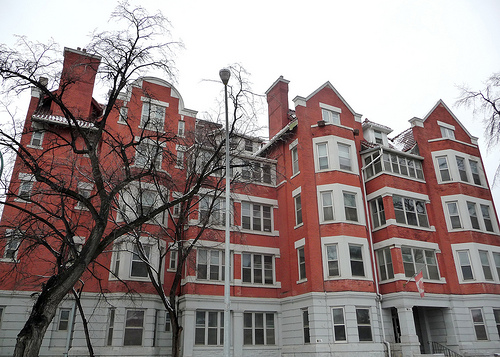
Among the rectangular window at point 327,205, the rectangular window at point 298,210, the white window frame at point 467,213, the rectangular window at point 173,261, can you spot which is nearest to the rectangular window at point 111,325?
the rectangular window at point 173,261

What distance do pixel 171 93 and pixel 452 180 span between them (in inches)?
812

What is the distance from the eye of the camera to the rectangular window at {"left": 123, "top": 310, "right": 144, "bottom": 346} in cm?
2077

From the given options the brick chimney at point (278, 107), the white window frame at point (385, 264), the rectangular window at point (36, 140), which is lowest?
the white window frame at point (385, 264)

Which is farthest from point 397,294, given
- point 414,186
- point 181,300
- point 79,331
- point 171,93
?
point 171,93

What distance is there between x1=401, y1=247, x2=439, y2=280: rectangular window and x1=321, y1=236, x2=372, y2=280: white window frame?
8.16 ft

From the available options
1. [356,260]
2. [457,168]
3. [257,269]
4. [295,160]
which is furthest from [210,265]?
[457,168]

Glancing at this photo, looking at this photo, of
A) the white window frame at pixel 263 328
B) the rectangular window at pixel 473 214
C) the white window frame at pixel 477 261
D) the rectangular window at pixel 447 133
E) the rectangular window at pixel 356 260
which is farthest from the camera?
the rectangular window at pixel 447 133

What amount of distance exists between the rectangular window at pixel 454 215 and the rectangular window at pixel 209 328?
16.3 metres

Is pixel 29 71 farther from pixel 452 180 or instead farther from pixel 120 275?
pixel 452 180

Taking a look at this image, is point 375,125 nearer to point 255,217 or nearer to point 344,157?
point 344,157

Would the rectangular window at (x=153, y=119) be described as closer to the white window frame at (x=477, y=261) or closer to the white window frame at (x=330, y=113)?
the white window frame at (x=330, y=113)

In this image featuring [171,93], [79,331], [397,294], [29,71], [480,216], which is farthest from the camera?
[171,93]

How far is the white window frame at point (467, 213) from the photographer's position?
2525 cm

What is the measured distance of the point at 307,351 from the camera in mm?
21000
